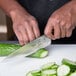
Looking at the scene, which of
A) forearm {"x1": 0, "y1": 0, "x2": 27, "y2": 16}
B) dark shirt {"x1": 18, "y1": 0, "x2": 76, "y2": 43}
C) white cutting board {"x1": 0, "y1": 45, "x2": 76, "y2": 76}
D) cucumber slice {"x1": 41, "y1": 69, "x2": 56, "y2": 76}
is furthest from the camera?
dark shirt {"x1": 18, "y1": 0, "x2": 76, "y2": 43}

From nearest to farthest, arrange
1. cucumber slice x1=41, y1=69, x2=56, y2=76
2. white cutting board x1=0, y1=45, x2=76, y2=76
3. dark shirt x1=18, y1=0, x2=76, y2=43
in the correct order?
1. cucumber slice x1=41, y1=69, x2=56, y2=76
2. white cutting board x1=0, y1=45, x2=76, y2=76
3. dark shirt x1=18, y1=0, x2=76, y2=43

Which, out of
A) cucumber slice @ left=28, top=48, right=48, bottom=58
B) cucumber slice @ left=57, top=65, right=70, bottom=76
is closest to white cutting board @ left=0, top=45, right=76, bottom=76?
cucumber slice @ left=28, top=48, right=48, bottom=58

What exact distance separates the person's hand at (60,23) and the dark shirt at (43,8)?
0.59 ft

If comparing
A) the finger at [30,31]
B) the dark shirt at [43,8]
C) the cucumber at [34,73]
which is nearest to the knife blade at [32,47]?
the finger at [30,31]

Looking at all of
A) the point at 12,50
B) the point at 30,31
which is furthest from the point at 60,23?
the point at 12,50

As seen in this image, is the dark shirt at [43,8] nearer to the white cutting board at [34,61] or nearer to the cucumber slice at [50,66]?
the white cutting board at [34,61]

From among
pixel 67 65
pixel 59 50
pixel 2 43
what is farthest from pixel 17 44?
pixel 67 65

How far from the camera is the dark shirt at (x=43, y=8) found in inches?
60.8

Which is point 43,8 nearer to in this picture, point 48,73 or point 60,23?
point 60,23

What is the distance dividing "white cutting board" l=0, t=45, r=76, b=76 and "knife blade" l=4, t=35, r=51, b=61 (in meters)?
0.04

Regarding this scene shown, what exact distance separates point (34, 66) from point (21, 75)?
0.10 meters

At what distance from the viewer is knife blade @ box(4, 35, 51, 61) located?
1258 millimetres

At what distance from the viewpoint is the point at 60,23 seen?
1321 mm

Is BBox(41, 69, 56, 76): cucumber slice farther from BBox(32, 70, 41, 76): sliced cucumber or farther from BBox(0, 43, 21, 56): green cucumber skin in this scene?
BBox(0, 43, 21, 56): green cucumber skin
